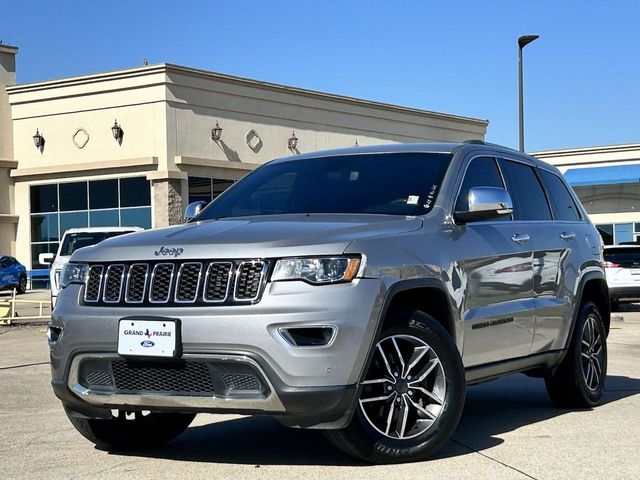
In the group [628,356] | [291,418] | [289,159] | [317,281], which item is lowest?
[628,356]

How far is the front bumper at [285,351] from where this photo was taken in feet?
17.5

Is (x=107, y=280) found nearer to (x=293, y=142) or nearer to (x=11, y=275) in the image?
(x=11, y=275)

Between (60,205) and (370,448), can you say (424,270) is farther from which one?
(60,205)

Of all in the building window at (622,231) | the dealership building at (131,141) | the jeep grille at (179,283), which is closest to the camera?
the jeep grille at (179,283)

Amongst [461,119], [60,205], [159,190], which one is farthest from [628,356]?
[461,119]

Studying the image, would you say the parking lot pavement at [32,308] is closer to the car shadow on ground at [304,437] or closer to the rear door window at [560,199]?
the car shadow on ground at [304,437]

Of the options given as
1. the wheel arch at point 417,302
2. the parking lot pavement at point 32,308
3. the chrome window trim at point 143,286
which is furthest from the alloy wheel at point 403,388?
the parking lot pavement at point 32,308

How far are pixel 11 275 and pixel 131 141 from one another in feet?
20.4

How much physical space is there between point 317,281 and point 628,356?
8.01 m

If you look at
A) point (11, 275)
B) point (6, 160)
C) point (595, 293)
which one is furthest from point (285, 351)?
point (6, 160)

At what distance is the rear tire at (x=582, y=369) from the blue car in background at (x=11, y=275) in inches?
1180

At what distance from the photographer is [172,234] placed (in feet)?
19.6

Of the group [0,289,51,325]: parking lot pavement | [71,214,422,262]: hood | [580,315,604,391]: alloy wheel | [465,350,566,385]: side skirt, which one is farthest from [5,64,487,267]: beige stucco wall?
[71,214,422,262]: hood

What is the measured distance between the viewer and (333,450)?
20.6 ft
